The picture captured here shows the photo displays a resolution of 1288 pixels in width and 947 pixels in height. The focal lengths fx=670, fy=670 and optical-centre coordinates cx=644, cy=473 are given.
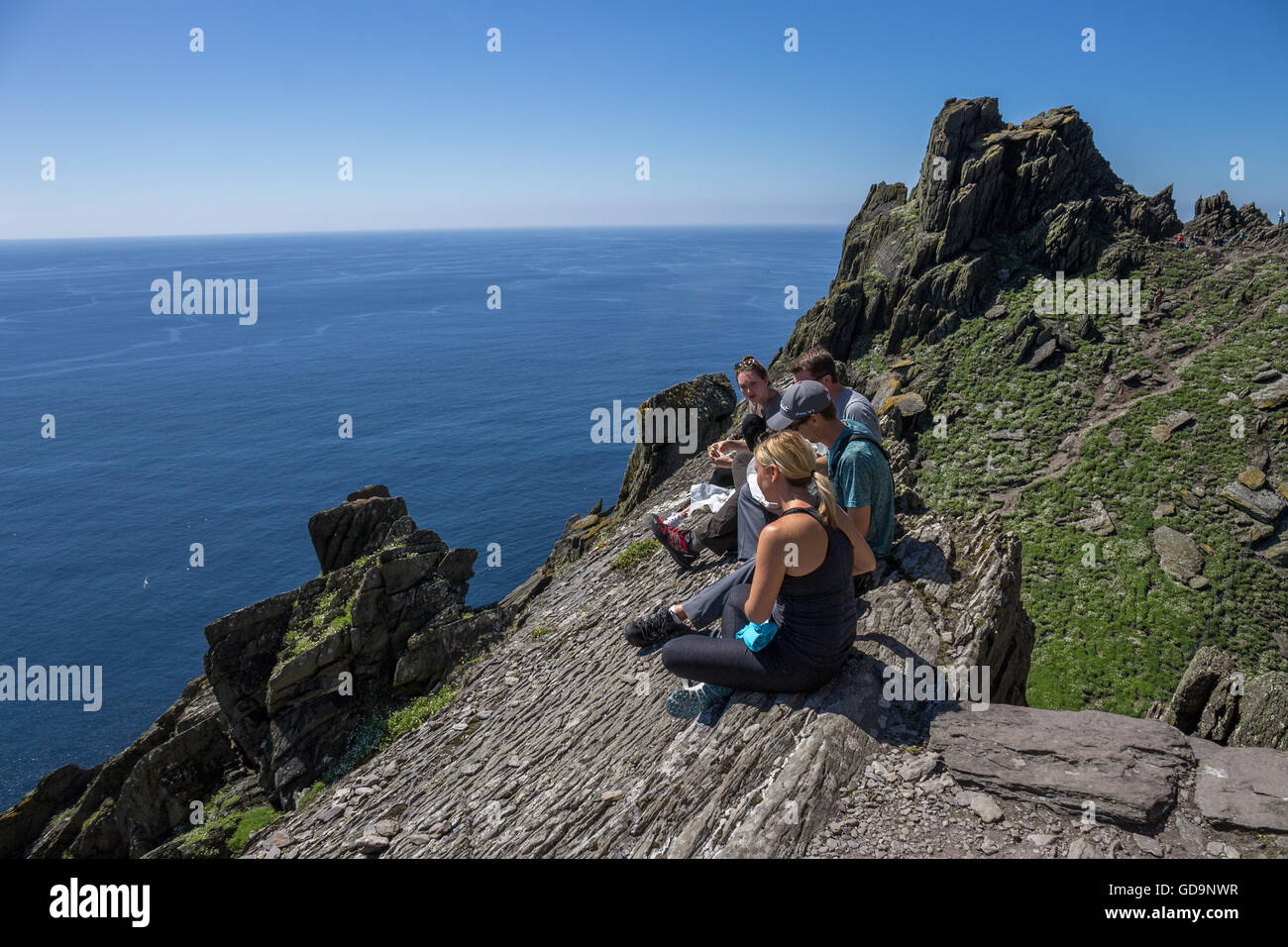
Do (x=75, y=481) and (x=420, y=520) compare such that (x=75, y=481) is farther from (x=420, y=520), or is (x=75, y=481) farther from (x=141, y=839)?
(x=141, y=839)

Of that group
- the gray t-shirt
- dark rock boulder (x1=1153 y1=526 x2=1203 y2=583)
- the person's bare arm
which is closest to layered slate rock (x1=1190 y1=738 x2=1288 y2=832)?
the person's bare arm

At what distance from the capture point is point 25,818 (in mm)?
24297

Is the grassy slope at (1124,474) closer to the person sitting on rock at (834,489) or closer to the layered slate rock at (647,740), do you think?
the layered slate rock at (647,740)

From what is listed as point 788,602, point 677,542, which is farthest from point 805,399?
point 677,542

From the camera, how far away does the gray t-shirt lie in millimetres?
9664

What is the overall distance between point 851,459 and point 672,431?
1263cm

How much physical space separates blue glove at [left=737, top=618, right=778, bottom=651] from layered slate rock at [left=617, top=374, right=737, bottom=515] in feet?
41.2

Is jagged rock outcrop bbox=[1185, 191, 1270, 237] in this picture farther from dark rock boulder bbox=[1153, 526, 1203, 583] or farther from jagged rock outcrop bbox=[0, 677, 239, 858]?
jagged rock outcrop bbox=[0, 677, 239, 858]

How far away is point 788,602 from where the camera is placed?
7230 mm

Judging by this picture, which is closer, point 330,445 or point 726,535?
point 726,535
